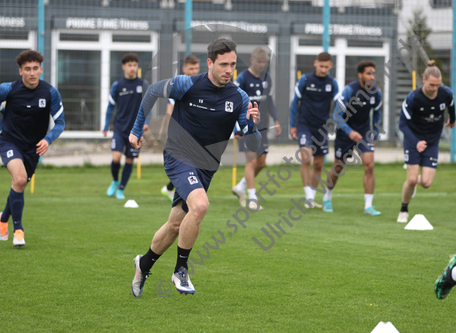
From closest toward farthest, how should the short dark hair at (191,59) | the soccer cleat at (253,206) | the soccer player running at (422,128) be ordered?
1. the short dark hair at (191,59)
2. the soccer player running at (422,128)
3. the soccer cleat at (253,206)

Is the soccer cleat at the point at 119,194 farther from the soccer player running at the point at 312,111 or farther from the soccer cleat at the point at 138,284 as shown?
the soccer cleat at the point at 138,284

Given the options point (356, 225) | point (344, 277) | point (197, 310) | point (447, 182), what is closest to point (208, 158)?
point (197, 310)

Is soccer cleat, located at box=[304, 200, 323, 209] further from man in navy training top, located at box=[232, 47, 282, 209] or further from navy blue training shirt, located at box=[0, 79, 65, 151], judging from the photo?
navy blue training shirt, located at box=[0, 79, 65, 151]

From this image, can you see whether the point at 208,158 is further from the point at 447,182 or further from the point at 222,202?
the point at 447,182

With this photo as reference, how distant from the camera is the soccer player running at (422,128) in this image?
7.54 metres

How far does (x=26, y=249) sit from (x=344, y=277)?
317 centimetres

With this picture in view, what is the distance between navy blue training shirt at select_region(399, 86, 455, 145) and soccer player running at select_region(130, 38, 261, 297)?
153 inches

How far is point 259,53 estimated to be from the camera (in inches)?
201

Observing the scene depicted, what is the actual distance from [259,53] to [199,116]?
1.14m

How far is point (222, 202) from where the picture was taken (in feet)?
31.8

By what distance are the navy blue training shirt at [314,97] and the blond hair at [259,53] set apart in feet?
13.5

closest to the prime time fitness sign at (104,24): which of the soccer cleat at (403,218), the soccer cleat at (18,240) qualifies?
the soccer cleat at (18,240)

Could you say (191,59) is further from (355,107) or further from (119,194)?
(119,194)

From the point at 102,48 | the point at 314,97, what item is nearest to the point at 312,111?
the point at 314,97
